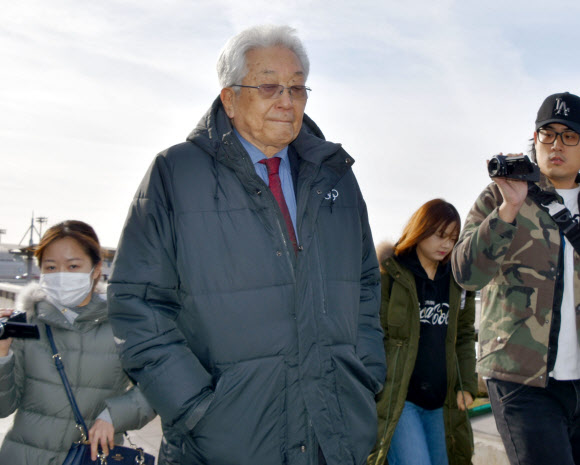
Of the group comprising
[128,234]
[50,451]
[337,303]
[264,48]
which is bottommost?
[50,451]

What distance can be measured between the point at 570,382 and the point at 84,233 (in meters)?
2.76

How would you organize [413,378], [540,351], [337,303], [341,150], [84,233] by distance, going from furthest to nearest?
[413,378], [84,233], [540,351], [341,150], [337,303]

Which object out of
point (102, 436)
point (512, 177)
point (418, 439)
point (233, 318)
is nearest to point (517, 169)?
point (512, 177)

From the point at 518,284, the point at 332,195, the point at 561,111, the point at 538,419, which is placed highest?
the point at 561,111

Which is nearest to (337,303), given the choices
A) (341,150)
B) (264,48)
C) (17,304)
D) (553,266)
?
(341,150)

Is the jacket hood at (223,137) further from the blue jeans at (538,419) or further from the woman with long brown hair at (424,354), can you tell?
the woman with long brown hair at (424,354)

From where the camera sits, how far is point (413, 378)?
13.8 feet

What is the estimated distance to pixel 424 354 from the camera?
4.23 m

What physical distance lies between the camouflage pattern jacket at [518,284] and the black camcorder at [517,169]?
205 mm

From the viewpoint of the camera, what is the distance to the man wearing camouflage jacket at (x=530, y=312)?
10.2ft

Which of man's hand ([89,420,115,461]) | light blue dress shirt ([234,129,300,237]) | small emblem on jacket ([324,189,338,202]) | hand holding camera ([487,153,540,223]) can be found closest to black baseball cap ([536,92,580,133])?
hand holding camera ([487,153,540,223])

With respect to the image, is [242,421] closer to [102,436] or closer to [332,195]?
[332,195]

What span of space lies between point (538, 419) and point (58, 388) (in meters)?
2.39

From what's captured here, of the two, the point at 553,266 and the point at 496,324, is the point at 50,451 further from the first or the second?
the point at 553,266
